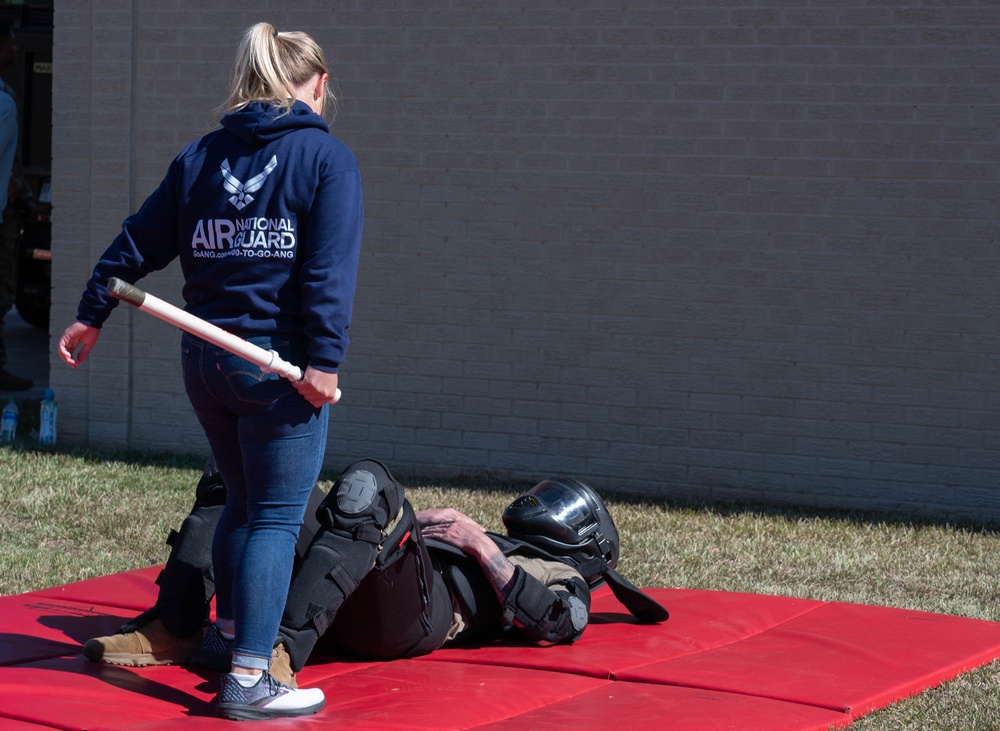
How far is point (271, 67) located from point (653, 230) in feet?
15.7

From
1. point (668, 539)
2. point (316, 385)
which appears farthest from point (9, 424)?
point (316, 385)

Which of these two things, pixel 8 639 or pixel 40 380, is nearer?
pixel 8 639

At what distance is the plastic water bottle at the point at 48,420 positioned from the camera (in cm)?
933

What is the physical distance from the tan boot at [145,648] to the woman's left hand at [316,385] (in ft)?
3.74

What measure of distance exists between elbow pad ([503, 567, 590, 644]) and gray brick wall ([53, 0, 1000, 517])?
150 inches

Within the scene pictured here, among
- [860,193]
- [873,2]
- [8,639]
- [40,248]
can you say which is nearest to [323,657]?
[8,639]

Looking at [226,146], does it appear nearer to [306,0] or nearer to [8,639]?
[8,639]

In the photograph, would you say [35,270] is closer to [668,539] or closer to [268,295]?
[668,539]

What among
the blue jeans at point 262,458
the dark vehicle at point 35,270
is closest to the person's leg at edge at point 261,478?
the blue jeans at point 262,458

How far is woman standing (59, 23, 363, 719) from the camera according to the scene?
12.2 ft

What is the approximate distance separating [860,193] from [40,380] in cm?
760

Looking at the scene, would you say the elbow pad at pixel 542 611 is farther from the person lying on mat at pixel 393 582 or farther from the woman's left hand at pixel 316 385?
the woman's left hand at pixel 316 385

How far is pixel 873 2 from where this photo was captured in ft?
26.1

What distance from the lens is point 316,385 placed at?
3695mm
